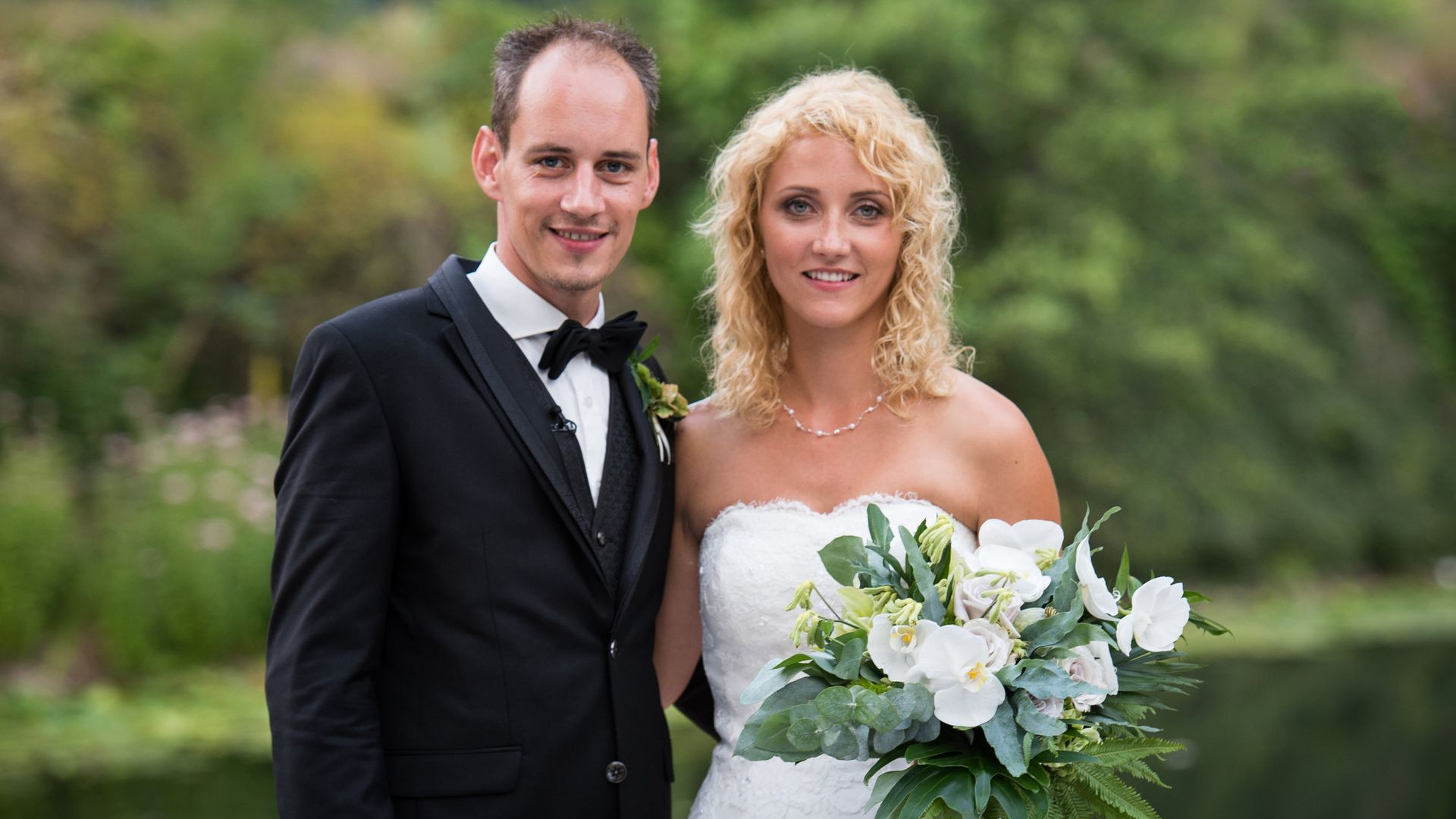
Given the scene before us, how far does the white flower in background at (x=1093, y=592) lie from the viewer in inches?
99.4

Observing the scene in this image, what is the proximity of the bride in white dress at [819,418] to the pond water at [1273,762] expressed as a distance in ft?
12.9

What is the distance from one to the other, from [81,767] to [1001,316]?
8.40m

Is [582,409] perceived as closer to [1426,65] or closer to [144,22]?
[144,22]

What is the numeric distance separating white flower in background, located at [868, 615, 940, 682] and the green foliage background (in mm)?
5841

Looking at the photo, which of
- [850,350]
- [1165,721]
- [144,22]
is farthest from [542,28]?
[144,22]

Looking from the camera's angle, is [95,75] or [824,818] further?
[95,75]

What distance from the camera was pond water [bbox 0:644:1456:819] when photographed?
6535mm

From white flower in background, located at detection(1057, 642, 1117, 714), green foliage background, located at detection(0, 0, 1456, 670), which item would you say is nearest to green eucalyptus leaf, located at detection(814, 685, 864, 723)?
white flower in background, located at detection(1057, 642, 1117, 714)

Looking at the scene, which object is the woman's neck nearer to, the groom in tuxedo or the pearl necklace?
the pearl necklace

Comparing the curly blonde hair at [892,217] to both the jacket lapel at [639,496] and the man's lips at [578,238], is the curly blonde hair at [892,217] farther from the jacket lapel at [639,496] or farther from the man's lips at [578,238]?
→ the man's lips at [578,238]

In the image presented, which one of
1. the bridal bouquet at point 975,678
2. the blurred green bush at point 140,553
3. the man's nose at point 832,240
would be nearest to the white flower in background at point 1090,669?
the bridal bouquet at point 975,678

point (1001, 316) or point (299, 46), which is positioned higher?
point (299, 46)

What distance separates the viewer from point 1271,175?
628 inches

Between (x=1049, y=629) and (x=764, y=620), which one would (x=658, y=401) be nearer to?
(x=764, y=620)
